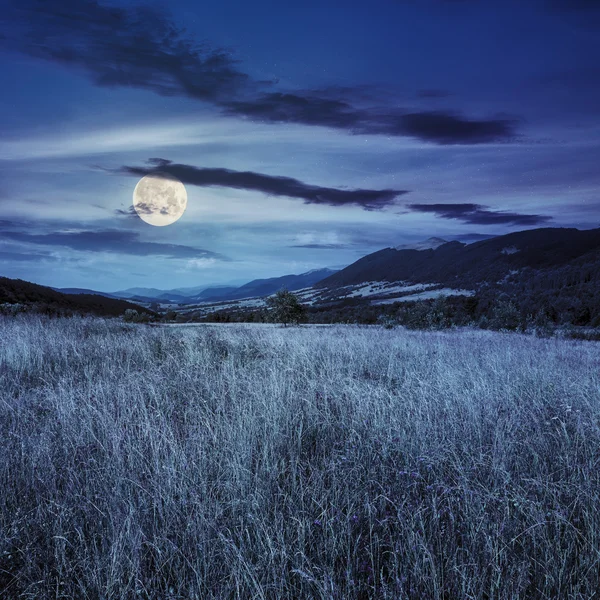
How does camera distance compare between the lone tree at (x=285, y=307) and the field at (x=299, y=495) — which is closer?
the field at (x=299, y=495)

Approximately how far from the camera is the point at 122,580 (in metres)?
2.24

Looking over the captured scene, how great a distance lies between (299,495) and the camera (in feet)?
9.60

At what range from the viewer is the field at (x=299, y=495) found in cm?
221

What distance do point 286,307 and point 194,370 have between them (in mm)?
35965

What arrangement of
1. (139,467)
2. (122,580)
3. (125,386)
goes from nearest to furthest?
(122,580) < (139,467) < (125,386)

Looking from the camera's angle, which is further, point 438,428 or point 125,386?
point 125,386

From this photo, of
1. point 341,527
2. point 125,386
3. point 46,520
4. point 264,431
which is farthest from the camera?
point 125,386

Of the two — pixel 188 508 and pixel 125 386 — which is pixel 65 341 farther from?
pixel 188 508

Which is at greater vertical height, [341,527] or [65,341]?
[65,341]

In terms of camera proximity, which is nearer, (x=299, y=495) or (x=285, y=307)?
(x=299, y=495)

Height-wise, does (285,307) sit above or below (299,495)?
above

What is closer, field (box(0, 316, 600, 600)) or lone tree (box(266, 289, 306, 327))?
field (box(0, 316, 600, 600))

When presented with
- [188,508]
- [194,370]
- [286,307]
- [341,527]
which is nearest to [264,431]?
[188,508]

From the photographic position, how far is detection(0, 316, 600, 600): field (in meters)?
2.21
